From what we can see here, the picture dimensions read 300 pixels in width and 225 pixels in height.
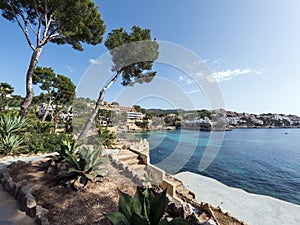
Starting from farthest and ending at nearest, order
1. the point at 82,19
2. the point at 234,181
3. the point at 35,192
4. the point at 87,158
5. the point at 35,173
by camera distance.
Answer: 1. the point at 234,181
2. the point at 82,19
3. the point at 35,173
4. the point at 87,158
5. the point at 35,192

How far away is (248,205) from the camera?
525 cm

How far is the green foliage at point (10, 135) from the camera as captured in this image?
4.53 meters

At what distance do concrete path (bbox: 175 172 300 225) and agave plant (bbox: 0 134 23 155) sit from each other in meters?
6.51

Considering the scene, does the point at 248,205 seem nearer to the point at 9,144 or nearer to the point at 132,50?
the point at 132,50

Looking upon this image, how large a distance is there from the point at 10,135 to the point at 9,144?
A: 667mm

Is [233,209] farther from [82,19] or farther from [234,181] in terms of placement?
[82,19]

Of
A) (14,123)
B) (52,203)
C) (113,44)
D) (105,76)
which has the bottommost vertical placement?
(52,203)

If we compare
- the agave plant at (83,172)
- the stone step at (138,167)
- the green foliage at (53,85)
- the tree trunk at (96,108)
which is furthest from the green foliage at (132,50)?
the green foliage at (53,85)

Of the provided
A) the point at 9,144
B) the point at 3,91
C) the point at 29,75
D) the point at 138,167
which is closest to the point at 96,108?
the point at 29,75

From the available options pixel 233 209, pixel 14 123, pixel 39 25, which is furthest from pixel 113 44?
pixel 233 209

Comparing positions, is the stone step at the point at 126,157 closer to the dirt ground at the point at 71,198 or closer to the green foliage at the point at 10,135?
the dirt ground at the point at 71,198

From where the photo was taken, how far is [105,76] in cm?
692

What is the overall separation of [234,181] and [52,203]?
10.1 m

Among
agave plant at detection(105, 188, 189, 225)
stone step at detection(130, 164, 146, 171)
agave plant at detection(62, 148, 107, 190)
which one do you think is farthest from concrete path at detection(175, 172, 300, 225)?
agave plant at detection(62, 148, 107, 190)
